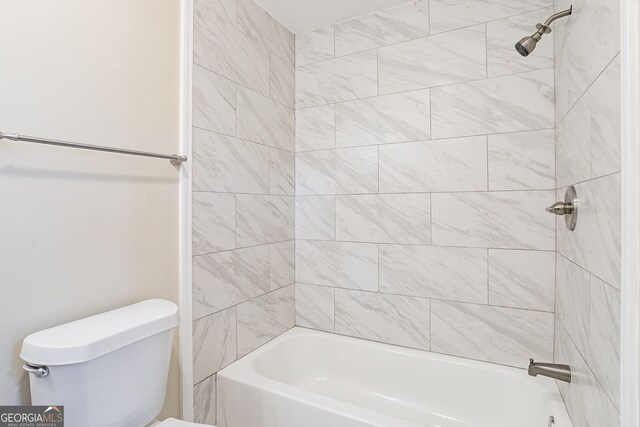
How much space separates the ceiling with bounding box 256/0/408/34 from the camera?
72.2 inches

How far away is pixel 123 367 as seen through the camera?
972mm

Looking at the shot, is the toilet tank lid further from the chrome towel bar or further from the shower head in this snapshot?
the shower head

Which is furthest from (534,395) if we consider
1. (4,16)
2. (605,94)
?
(4,16)

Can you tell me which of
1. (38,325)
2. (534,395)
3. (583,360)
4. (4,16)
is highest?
(4,16)

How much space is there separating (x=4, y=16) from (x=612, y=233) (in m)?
1.71

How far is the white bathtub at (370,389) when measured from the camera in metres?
1.35

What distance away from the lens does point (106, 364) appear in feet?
3.02

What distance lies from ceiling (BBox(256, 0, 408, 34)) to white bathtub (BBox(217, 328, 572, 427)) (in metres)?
2.01

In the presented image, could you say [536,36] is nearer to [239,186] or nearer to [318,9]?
[318,9]

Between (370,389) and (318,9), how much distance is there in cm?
228

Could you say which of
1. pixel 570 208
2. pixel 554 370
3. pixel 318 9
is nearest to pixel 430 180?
pixel 570 208

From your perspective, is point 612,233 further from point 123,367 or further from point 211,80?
point 211,80

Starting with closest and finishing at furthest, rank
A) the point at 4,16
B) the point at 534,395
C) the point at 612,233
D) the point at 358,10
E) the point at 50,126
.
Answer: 1. the point at 612,233
2. the point at 4,16
3. the point at 50,126
4. the point at 534,395
5. the point at 358,10

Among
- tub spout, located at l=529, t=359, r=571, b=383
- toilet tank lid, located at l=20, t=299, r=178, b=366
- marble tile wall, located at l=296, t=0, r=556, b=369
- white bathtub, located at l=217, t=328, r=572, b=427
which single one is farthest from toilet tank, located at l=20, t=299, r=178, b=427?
tub spout, located at l=529, t=359, r=571, b=383
